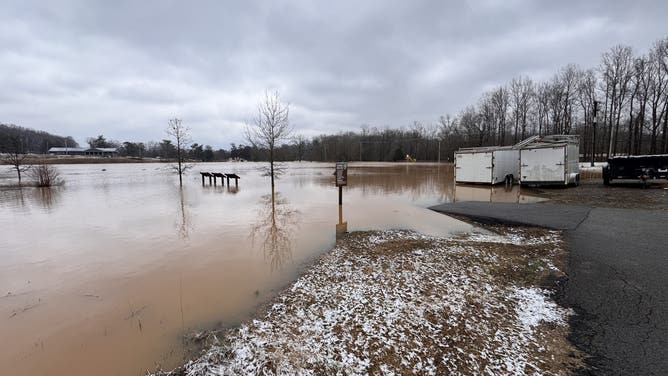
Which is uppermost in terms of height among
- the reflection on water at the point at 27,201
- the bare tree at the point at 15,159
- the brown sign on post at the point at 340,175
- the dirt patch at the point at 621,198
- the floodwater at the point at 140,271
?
the bare tree at the point at 15,159

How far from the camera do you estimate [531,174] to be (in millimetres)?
16688

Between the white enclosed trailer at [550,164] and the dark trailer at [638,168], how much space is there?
1.51 m

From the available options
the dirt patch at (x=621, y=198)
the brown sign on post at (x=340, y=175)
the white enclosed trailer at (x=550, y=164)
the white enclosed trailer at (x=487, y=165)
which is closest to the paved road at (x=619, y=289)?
the dirt patch at (x=621, y=198)

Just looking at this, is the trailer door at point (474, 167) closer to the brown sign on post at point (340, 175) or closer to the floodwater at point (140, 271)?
the floodwater at point (140, 271)

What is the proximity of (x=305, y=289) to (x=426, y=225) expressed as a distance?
16.7 feet

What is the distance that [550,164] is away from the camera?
52.9ft

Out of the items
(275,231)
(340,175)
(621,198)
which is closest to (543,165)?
(621,198)

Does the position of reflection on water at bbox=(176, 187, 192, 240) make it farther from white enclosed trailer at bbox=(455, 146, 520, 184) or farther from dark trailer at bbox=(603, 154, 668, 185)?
dark trailer at bbox=(603, 154, 668, 185)

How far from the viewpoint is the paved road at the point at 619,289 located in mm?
2789

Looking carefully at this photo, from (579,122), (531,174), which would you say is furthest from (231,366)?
(579,122)

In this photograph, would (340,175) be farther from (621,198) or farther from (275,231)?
(621,198)

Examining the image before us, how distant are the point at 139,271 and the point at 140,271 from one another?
18 millimetres

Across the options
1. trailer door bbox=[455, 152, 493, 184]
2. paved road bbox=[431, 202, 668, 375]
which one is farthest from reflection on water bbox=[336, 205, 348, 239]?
trailer door bbox=[455, 152, 493, 184]

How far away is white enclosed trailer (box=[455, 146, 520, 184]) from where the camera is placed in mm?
18531
